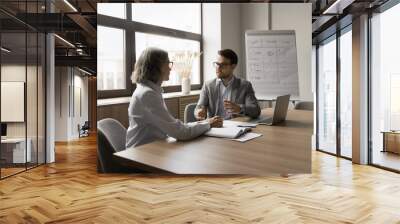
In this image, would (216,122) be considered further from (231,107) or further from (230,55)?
(230,55)

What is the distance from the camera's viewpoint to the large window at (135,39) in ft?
14.6

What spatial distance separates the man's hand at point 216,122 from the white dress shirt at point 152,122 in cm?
5

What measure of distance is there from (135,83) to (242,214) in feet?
5.93

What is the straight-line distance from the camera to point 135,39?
4.43 metres

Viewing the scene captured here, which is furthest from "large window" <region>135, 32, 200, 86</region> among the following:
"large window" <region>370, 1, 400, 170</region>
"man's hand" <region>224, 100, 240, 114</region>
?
"large window" <region>370, 1, 400, 170</region>

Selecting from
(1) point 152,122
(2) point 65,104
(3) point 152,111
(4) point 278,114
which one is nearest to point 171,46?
(3) point 152,111

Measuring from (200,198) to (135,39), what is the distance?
1.83 m

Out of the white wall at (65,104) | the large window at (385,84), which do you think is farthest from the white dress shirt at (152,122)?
the white wall at (65,104)

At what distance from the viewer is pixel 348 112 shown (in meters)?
7.28

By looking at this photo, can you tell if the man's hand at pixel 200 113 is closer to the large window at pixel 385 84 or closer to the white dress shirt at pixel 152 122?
the white dress shirt at pixel 152 122

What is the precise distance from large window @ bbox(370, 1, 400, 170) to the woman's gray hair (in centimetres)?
359

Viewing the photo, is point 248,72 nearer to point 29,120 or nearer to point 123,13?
point 123,13

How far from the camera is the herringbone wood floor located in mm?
3430

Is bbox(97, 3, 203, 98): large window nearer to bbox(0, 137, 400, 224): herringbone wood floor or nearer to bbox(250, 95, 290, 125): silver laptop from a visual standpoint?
bbox(250, 95, 290, 125): silver laptop
